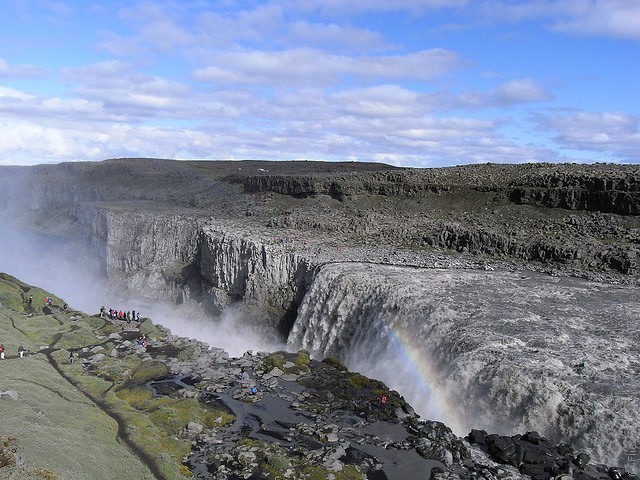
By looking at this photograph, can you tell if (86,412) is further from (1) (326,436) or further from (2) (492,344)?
(2) (492,344)

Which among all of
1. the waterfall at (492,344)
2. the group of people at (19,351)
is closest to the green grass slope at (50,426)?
the group of people at (19,351)

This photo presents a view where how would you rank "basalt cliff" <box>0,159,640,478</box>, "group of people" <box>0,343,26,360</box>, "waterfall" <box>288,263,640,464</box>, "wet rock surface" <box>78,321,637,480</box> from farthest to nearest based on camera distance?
"group of people" <box>0,343,26,360</box> → "basalt cliff" <box>0,159,640,478</box> → "waterfall" <box>288,263,640,464</box> → "wet rock surface" <box>78,321,637,480</box>

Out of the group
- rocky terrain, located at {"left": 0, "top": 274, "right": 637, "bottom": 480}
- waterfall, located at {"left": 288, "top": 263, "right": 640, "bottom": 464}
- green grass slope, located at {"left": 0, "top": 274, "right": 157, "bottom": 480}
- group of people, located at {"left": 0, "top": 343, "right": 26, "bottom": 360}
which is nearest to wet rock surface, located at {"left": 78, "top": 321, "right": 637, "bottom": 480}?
rocky terrain, located at {"left": 0, "top": 274, "right": 637, "bottom": 480}

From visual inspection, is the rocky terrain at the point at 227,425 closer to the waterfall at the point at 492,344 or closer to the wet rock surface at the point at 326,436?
the wet rock surface at the point at 326,436

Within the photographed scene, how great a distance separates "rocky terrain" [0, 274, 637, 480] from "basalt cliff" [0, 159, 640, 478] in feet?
8.60

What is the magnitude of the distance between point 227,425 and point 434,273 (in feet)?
80.9

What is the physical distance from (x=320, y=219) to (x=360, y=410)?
41143 millimetres

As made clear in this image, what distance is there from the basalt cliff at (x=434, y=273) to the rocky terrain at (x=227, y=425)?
8.60ft

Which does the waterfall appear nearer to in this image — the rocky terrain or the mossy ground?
the rocky terrain

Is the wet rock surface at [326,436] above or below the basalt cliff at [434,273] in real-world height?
below

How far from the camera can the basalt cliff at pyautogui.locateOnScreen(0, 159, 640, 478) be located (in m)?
31.0

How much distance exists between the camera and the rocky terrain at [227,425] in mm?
26953

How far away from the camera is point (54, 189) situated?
12662cm

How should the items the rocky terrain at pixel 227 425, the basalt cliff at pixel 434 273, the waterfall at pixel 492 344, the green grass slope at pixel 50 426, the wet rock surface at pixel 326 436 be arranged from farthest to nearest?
the basalt cliff at pixel 434 273
the waterfall at pixel 492 344
the wet rock surface at pixel 326 436
the rocky terrain at pixel 227 425
the green grass slope at pixel 50 426
